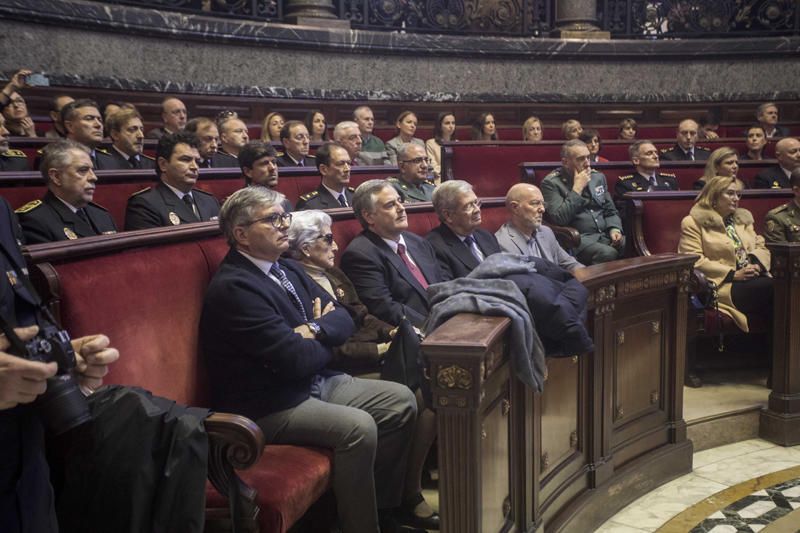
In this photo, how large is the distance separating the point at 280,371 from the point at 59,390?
0.81m

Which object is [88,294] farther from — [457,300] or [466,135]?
[466,135]

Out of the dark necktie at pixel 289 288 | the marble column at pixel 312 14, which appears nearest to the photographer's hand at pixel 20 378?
the dark necktie at pixel 289 288

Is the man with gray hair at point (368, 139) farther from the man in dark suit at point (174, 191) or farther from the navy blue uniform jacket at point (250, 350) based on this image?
the navy blue uniform jacket at point (250, 350)

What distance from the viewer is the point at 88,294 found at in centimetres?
154

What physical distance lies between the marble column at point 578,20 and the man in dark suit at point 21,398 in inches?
A: 260

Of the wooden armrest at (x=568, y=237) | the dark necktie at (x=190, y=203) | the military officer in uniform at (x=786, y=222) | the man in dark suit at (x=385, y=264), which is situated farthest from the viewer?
the wooden armrest at (x=568, y=237)

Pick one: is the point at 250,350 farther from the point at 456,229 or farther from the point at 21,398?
the point at 456,229

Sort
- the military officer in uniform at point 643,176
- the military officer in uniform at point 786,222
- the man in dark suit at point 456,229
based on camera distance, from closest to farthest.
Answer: the man in dark suit at point 456,229, the military officer in uniform at point 786,222, the military officer in uniform at point 643,176

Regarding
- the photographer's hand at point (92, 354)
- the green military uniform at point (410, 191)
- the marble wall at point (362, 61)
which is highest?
the marble wall at point (362, 61)

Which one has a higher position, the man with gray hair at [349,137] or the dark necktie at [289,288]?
the man with gray hair at [349,137]

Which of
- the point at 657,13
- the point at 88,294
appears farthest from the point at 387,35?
the point at 88,294

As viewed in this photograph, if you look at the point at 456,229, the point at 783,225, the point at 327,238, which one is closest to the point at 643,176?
the point at 783,225

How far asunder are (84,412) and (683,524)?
6.51 ft

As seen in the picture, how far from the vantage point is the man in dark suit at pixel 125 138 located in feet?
12.7
